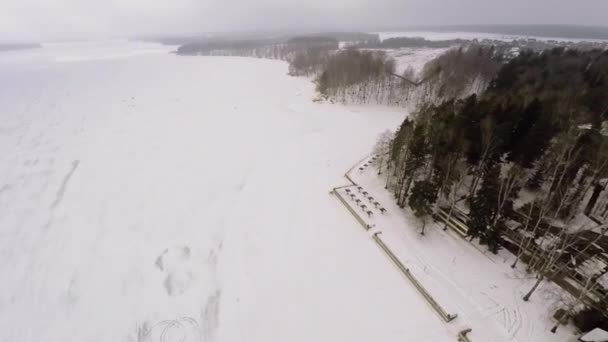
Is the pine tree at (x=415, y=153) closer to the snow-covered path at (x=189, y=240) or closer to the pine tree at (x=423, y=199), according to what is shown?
the pine tree at (x=423, y=199)

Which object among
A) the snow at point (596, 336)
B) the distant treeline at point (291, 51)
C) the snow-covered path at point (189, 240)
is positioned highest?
the distant treeline at point (291, 51)

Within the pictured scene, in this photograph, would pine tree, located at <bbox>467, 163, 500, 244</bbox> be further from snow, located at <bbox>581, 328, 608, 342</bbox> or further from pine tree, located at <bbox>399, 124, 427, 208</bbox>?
snow, located at <bbox>581, 328, 608, 342</bbox>

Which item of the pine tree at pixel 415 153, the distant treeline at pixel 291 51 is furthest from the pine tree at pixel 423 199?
the distant treeline at pixel 291 51

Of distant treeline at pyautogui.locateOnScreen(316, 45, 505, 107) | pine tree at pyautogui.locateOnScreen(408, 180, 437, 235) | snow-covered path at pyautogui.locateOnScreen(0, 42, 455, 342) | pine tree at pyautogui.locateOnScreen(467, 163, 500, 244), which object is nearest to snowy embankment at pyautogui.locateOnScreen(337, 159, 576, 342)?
pine tree at pyautogui.locateOnScreen(408, 180, 437, 235)

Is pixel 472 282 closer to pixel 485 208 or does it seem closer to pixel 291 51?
pixel 485 208

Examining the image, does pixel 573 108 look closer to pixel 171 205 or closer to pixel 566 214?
pixel 566 214

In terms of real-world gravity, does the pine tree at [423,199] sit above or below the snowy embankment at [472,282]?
above
